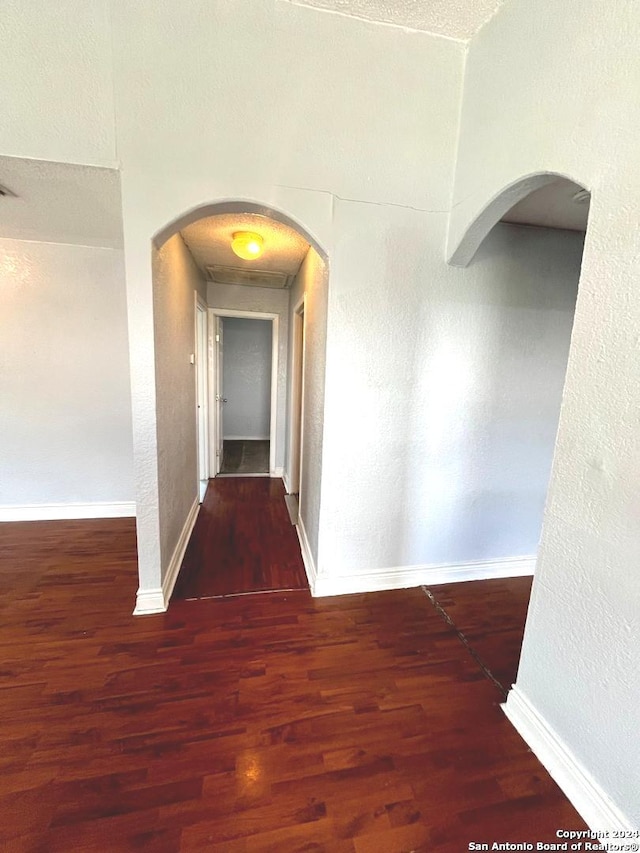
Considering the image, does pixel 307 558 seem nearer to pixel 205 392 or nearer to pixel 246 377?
pixel 205 392

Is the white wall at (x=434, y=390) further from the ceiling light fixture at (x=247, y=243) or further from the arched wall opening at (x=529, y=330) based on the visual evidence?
the ceiling light fixture at (x=247, y=243)

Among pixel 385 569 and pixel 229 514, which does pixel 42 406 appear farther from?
pixel 385 569

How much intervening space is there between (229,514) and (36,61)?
305 cm

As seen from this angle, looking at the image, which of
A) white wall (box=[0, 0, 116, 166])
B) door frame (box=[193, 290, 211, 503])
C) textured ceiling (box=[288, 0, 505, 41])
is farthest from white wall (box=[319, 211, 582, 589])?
door frame (box=[193, 290, 211, 503])

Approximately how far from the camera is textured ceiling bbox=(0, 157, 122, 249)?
166cm

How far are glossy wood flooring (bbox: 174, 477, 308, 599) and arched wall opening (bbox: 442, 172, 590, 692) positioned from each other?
1363 millimetres

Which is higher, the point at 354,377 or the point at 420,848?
the point at 354,377

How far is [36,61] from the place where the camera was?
4.97ft

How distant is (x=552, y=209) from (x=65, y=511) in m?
4.11

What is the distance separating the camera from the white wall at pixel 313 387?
7.02 ft

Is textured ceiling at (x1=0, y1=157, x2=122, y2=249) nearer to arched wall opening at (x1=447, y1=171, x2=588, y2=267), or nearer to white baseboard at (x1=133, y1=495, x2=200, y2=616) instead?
arched wall opening at (x1=447, y1=171, x2=588, y2=267)

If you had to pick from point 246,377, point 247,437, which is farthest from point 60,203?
point 247,437

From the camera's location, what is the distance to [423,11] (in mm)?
1618

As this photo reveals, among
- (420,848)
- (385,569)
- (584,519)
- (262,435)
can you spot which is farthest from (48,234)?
(262,435)
